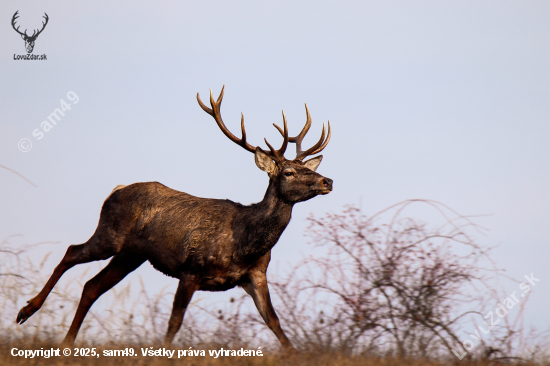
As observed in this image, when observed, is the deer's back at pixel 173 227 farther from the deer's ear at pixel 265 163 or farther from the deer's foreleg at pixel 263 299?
the deer's ear at pixel 265 163

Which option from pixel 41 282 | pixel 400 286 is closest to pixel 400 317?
pixel 400 286

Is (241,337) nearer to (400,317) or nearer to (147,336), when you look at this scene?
(147,336)

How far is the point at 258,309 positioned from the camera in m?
7.41

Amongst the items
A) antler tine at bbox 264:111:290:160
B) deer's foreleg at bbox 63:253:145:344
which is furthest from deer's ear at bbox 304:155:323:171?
deer's foreleg at bbox 63:253:145:344

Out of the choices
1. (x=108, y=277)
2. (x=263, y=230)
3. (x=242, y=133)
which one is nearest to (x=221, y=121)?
(x=242, y=133)

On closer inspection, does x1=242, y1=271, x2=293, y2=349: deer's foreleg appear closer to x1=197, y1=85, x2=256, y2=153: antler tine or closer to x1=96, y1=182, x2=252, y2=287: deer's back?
x1=96, y1=182, x2=252, y2=287: deer's back

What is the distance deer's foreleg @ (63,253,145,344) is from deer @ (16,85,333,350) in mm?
12

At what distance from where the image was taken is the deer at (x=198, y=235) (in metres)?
7.24

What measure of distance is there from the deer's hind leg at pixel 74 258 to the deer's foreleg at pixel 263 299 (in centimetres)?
171

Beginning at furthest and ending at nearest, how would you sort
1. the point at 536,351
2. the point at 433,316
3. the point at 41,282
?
1. the point at 41,282
2. the point at 433,316
3. the point at 536,351

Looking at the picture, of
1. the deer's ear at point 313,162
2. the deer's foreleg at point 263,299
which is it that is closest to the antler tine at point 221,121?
the deer's ear at point 313,162

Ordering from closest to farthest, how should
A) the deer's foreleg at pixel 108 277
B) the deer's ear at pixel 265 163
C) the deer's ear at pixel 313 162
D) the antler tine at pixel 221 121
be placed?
the deer's ear at pixel 265 163
the antler tine at pixel 221 121
the deer's ear at pixel 313 162
the deer's foreleg at pixel 108 277

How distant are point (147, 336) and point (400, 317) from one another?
8.69 ft

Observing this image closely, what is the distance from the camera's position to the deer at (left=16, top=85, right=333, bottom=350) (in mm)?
7242
